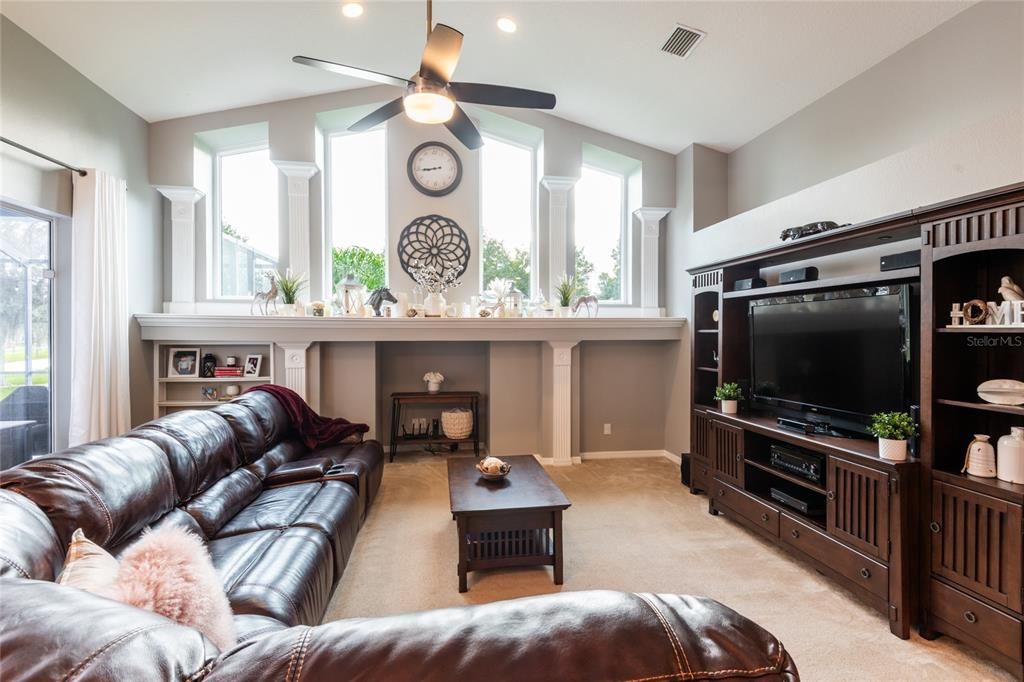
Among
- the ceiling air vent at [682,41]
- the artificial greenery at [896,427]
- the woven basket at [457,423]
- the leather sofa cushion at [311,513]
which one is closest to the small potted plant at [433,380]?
the woven basket at [457,423]

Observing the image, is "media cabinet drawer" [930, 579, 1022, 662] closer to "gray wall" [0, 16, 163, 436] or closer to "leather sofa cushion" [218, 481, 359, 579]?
"leather sofa cushion" [218, 481, 359, 579]

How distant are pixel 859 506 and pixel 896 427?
43cm

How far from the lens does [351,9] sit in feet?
10.8

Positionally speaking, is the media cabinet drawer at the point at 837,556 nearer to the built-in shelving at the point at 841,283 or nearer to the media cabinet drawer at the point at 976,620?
the media cabinet drawer at the point at 976,620

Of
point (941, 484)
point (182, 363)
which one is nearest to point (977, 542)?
point (941, 484)

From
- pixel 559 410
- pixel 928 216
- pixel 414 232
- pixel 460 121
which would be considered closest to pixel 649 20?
pixel 460 121

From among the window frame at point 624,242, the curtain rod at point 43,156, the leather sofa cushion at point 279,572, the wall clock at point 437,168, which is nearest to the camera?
the leather sofa cushion at point 279,572

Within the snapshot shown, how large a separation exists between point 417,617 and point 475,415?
4.20 meters

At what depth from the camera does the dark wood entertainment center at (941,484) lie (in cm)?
182

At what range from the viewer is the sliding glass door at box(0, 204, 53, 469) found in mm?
2955

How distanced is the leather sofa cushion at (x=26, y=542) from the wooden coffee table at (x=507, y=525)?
1.45 metres

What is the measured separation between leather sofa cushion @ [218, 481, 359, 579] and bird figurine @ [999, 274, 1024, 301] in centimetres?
306

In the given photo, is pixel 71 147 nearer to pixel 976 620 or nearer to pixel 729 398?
pixel 729 398

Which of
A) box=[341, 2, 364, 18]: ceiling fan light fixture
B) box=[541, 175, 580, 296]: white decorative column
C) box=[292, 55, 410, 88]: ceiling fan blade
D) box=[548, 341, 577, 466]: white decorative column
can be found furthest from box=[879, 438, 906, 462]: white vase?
box=[341, 2, 364, 18]: ceiling fan light fixture
